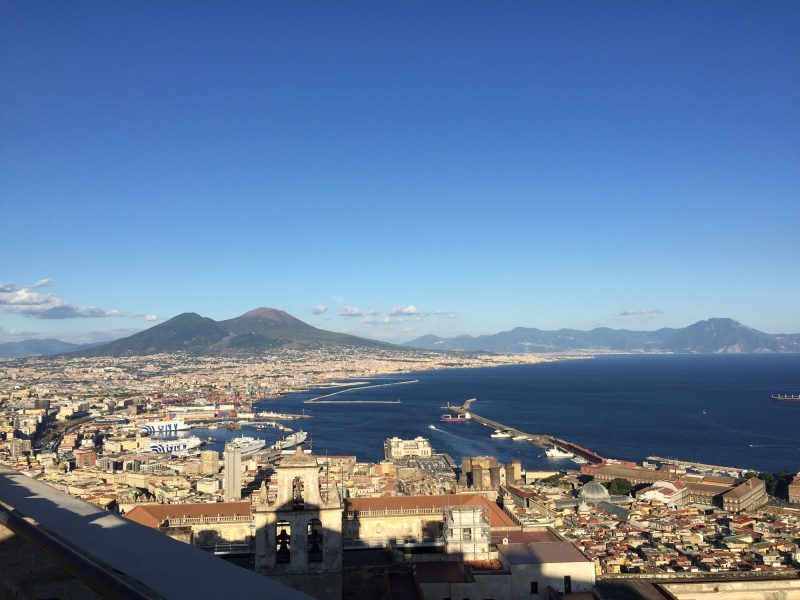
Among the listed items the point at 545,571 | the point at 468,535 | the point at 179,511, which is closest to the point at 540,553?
the point at 545,571

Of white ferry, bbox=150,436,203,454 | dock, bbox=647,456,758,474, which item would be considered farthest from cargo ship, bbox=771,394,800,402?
white ferry, bbox=150,436,203,454

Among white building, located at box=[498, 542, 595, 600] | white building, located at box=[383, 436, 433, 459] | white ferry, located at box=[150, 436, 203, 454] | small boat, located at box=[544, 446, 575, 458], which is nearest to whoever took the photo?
white building, located at box=[498, 542, 595, 600]

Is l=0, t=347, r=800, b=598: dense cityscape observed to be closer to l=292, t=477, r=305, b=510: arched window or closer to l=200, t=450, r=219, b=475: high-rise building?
l=292, t=477, r=305, b=510: arched window

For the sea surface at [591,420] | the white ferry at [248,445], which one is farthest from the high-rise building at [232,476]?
the white ferry at [248,445]

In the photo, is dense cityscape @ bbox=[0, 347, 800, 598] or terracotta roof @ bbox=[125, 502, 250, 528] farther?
terracotta roof @ bbox=[125, 502, 250, 528]

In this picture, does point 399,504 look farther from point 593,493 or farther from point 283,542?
point 593,493

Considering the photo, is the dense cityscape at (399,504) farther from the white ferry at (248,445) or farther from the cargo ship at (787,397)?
the cargo ship at (787,397)
